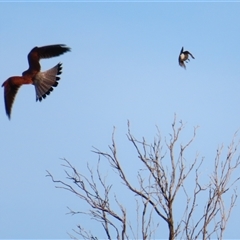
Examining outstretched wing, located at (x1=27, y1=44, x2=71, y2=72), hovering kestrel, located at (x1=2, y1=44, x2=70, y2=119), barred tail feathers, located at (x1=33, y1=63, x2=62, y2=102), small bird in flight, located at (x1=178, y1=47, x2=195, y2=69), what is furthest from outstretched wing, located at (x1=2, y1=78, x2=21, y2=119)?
small bird in flight, located at (x1=178, y1=47, x2=195, y2=69)

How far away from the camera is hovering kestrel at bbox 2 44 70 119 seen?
9.49 metres

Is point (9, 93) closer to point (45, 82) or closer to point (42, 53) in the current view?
point (42, 53)

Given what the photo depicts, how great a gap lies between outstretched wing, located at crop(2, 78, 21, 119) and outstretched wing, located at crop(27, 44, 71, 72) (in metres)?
0.34

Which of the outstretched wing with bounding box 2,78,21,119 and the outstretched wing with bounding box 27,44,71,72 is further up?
the outstretched wing with bounding box 27,44,71,72

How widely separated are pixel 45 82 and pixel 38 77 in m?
0.15

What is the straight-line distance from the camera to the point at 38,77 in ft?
31.5

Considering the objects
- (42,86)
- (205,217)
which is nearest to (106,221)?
(205,217)

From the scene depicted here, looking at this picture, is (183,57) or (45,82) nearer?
(45,82)

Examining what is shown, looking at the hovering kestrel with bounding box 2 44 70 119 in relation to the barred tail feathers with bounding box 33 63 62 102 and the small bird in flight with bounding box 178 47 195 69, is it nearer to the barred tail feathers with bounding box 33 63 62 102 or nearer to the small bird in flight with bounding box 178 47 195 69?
→ the barred tail feathers with bounding box 33 63 62 102

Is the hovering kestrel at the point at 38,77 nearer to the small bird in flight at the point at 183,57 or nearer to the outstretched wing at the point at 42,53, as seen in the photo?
the outstretched wing at the point at 42,53

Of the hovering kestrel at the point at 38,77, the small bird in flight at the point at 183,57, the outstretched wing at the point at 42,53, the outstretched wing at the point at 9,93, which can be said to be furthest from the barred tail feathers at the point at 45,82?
the small bird in flight at the point at 183,57

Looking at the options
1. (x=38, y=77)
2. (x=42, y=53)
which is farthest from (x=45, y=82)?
(x=42, y=53)

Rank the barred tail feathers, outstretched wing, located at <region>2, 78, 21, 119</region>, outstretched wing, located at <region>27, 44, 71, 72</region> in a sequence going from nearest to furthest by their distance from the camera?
the barred tail feathers < outstretched wing, located at <region>27, 44, 71, 72</region> < outstretched wing, located at <region>2, 78, 21, 119</region>

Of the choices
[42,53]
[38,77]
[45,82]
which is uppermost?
[42,53]
